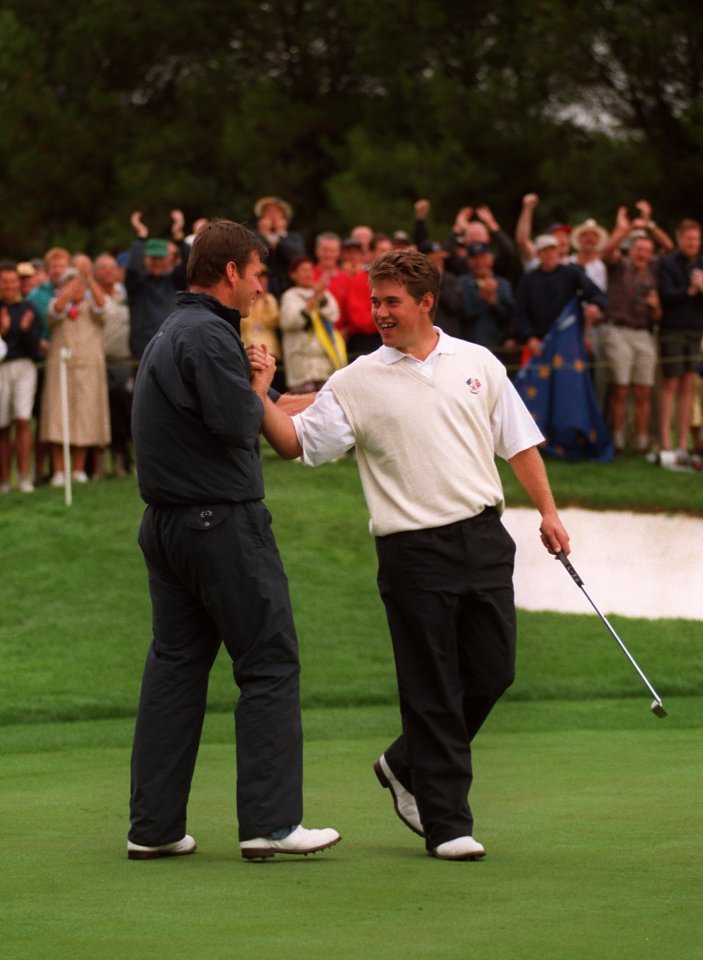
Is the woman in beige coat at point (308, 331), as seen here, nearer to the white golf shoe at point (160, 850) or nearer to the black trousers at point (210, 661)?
the black trousers at point (210, 661)

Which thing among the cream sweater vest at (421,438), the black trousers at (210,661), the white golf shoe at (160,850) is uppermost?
the cream sweater vest at (421,438)

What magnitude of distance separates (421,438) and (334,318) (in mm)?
10628

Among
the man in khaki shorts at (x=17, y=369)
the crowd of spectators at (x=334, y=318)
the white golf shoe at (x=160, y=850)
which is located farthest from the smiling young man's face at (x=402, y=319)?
the man in khaki shorts at (x=17, y=369)

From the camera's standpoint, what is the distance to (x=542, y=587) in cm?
1513

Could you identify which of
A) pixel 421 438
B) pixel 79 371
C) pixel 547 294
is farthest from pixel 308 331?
pixel 421 438

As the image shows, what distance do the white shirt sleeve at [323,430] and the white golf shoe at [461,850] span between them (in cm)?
126

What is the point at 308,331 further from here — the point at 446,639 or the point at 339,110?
the point at 339,110

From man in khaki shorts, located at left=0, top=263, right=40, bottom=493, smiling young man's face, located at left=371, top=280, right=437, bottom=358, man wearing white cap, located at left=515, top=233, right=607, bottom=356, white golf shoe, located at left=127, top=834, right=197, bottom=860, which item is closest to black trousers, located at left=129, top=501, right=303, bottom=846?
white golf shoe, located at left=127, top=834, right=197, bottom=860

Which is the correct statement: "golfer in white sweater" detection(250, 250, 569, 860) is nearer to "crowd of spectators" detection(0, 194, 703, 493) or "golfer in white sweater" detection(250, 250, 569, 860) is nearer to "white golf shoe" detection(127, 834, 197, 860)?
"white golf shoe" detection(127, 834, 197, 860)

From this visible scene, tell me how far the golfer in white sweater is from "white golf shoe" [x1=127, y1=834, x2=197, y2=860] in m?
0.76

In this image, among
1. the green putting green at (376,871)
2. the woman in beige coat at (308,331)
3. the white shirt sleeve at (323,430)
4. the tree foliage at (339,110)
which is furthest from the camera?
the tree foliage at (339,110)

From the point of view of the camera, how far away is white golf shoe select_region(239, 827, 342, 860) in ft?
19.6

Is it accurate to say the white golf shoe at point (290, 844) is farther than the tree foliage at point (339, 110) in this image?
No

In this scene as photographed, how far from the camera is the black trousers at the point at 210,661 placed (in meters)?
6.04
